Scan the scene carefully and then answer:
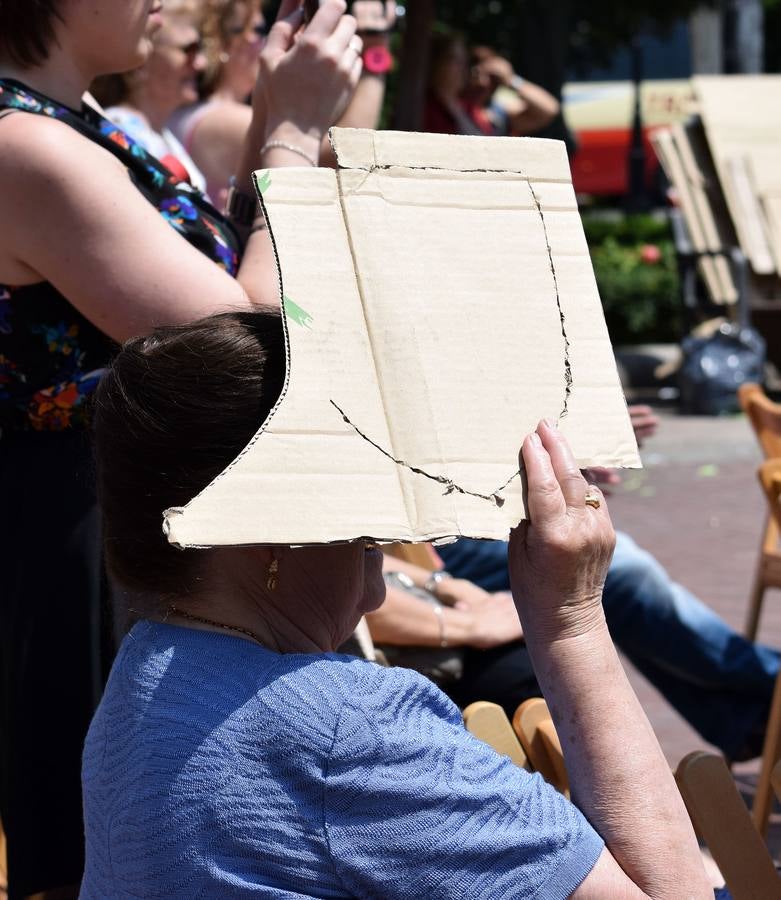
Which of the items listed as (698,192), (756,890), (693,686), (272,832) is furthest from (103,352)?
(698,192)

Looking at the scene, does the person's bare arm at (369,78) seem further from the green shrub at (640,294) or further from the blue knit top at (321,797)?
the green shrub at (640,294)

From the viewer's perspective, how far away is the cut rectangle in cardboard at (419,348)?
1.22 metres

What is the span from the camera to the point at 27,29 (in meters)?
2.13

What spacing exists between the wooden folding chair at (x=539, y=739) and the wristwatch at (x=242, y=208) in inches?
35.2

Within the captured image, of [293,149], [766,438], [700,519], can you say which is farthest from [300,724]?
[700,519]

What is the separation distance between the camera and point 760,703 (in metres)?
3.33

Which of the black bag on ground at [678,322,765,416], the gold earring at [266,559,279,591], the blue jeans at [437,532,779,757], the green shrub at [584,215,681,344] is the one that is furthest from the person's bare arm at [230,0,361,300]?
the green shrub at [584,215,681,344]

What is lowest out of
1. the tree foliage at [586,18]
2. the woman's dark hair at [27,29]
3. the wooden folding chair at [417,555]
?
the tree foliage at [586,18]

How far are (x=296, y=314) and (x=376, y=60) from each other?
188 cm

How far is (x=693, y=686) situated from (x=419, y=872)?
7.21 feet

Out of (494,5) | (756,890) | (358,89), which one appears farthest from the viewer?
(494,5)

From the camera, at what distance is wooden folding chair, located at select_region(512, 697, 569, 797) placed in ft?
6.10

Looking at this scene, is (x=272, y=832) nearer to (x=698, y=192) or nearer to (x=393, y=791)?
(x=393, y=791)

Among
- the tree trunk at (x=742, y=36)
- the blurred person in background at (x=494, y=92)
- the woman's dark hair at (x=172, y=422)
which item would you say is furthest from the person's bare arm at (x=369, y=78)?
the tree trunk at (x=742, y=36)
